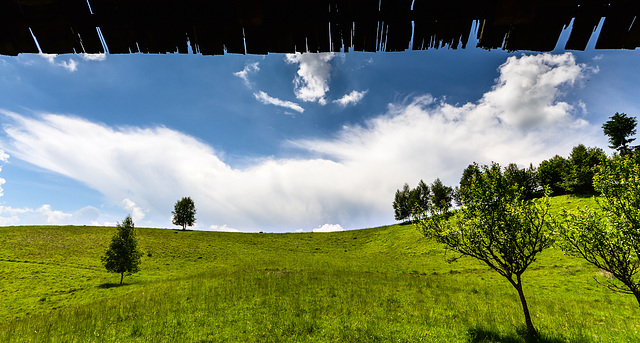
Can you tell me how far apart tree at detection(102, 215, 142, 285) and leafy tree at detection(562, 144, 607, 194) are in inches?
4141

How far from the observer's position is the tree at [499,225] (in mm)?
14430

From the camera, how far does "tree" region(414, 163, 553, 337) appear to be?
1443 cm

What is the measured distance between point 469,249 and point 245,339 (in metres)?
14.5

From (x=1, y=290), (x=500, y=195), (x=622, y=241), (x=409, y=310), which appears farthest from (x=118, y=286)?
(x=622, y=241)

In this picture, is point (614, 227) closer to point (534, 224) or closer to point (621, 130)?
point (534, 224)

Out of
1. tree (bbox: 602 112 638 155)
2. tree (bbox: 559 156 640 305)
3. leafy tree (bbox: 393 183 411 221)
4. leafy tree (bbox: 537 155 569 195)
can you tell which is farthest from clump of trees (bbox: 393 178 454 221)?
tree (bbox: 559 156 640 305)

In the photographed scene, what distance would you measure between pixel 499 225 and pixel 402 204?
302 feet

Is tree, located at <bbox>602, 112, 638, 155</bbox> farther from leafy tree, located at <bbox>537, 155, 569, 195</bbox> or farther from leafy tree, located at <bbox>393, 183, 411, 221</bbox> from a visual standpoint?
leafy tree, located at <bbox>393, 183, 411, 221</bbox>

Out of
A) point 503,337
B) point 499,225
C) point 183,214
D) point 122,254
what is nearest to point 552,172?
point 499,225

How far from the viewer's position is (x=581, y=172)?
67062 millimetres

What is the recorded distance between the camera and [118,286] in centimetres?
3259

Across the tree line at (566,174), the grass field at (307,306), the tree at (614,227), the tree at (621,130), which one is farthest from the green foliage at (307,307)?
the tree at (621,130)

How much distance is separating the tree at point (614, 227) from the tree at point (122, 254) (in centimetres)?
4932

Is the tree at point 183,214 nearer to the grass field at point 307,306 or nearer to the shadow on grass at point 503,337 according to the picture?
the grass field at point 307,306
